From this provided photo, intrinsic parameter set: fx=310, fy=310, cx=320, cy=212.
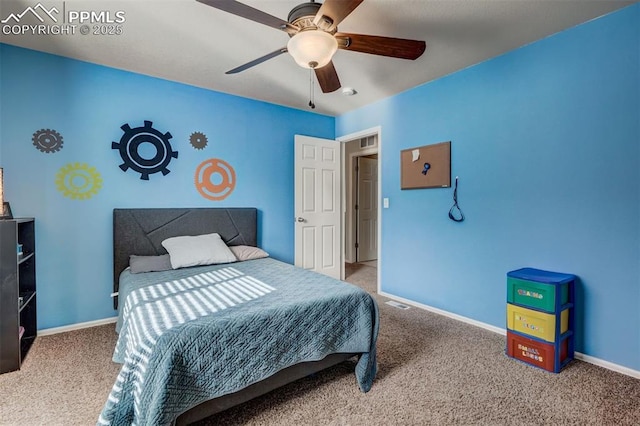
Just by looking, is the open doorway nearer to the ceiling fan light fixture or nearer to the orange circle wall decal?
the orange circle wall decal

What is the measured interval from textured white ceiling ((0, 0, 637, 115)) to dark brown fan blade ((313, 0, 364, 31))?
1.85 ft

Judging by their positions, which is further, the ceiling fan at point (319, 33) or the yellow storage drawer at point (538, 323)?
the yellow storage drawer at point (538, 323)

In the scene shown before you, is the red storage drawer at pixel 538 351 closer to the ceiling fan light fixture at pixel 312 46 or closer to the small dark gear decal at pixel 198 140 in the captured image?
the ceiling fan light fixture at pixel 312 46

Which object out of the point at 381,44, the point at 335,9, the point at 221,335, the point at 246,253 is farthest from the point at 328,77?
the point at 246,253

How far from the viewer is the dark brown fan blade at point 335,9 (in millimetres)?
1516

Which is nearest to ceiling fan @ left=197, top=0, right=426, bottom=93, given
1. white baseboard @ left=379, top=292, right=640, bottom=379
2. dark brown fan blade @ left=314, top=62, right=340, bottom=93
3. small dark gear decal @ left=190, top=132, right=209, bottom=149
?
dark brown fan blade @ left=314, top=62, right=340, bottom=93

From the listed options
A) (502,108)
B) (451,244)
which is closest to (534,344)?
(451,244)

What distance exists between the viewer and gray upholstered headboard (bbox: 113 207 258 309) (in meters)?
3.01

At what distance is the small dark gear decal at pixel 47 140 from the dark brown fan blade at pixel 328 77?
2.40m

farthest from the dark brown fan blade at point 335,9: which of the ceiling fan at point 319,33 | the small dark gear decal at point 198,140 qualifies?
the small dark gear decal at point 198,140

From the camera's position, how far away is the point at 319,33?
67.4 inches

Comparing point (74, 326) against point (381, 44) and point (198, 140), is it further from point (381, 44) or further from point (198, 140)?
point (381, 44)

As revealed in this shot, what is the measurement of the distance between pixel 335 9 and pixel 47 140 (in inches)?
109

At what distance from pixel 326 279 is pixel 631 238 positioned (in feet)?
6.97
